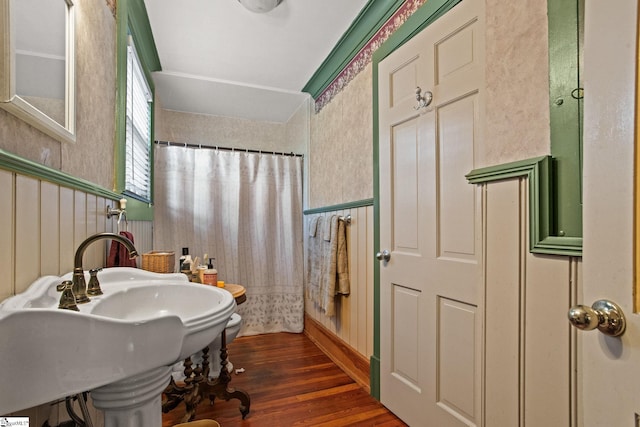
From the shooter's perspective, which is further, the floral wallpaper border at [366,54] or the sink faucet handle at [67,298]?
the floral wallpaper border at [366,54]

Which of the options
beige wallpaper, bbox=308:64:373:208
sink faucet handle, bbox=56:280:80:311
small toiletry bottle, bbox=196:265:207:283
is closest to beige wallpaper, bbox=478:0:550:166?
beige wallpaper, bbox=308:64:373:208

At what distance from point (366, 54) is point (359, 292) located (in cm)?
157

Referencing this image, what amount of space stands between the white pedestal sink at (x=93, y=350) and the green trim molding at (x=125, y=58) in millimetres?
931

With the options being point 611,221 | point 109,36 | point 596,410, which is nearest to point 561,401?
point 596,410

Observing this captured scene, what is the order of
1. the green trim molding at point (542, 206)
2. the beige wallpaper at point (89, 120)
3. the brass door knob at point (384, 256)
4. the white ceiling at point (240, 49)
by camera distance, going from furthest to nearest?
1. the white ceiling at point (240, 49)
2. the brass door knob at point (384, 256)
3. the green trim molding at point (542, 206)
4. the beige wallpaper at point (89, 120)

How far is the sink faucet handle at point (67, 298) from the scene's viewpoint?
2.35ft

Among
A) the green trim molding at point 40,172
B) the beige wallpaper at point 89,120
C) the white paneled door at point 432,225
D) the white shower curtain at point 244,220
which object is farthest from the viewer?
the white shower curtain at point 244,220

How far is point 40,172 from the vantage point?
31.8 inches

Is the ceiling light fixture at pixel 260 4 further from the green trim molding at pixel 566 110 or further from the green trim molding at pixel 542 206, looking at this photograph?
the green trim molding at pixel 542 206

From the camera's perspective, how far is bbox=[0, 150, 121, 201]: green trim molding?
674mm

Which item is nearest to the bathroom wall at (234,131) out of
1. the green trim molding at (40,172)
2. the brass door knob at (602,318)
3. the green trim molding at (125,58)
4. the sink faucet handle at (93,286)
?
the green trim molding at (125,58)

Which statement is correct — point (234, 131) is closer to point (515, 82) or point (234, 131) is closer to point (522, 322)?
point (515, 82)

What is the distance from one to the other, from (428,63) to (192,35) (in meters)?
1.58

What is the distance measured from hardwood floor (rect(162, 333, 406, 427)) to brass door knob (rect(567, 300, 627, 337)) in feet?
4.51
